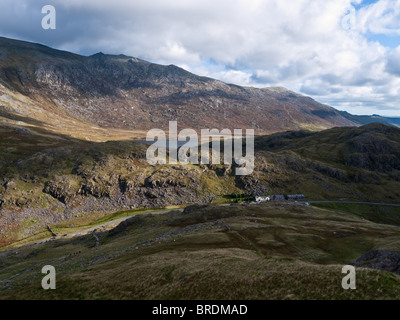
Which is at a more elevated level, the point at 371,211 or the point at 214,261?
the point at 214,261

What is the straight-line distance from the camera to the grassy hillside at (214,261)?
80.6 ft

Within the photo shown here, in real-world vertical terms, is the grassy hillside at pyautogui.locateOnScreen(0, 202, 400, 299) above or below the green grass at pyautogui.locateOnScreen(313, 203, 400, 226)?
above

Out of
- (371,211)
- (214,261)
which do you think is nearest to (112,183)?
(214,261)

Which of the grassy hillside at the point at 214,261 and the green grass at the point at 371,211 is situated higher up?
the grassy hillside at the point at 214,261

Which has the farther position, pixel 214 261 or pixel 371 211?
pixel 371 211

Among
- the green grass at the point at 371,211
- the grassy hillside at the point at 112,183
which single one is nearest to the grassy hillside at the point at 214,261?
the grassy hillside at the point at 112,183

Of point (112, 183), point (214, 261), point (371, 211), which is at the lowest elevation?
point (371, 211)

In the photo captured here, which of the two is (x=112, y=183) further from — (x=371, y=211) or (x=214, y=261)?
(x=371, y=211)

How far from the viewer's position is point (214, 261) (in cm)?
3759

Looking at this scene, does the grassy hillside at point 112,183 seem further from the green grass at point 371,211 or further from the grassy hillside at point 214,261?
the grassy hillside at point 214,261

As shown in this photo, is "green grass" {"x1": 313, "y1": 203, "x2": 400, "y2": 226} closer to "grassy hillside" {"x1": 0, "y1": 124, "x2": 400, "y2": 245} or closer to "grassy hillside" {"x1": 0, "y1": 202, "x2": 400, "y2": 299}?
"grassy hillside" {"x1": 0, "y1": 124, "x2": 400, "y2": 245}

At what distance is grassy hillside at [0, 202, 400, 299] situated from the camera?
24562 mm

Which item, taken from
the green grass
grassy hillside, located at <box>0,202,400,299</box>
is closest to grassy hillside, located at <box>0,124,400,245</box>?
the green grass
